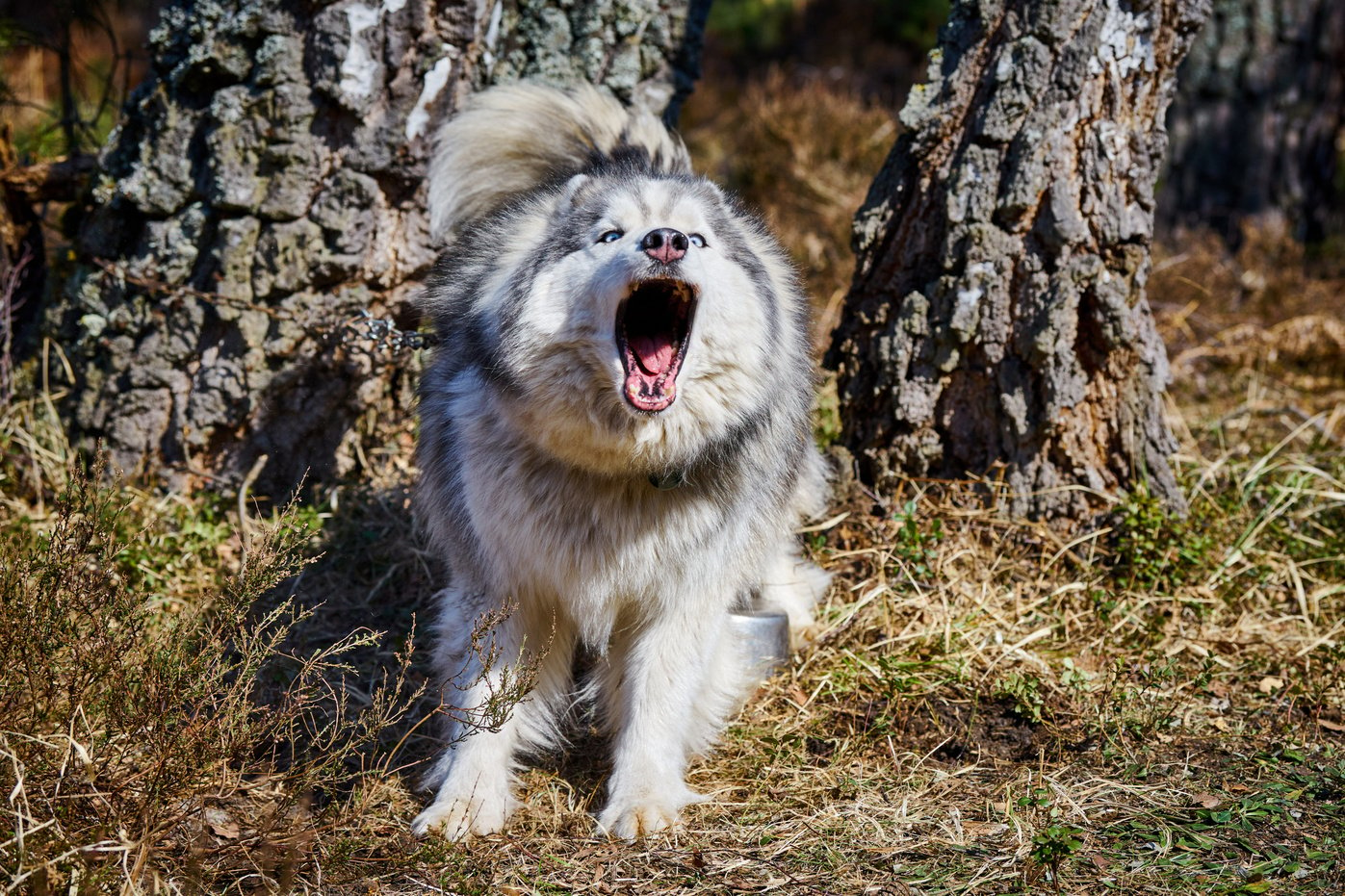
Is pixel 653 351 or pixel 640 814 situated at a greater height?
pixel 653 351

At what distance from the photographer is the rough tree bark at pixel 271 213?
13.3ft

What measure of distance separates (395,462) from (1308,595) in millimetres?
3617

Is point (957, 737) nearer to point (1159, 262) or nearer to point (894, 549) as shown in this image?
point (894, 549)

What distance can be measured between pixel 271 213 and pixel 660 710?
7.86 feet

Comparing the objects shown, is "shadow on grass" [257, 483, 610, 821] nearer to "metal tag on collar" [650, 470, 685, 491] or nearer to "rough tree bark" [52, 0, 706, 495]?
"rough tree bark" [52, 0, 706, 495]

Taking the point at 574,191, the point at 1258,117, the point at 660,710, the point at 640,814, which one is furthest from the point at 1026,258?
the point at 1258,117

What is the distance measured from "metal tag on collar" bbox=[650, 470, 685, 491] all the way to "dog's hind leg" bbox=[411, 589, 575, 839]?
1.77 feet

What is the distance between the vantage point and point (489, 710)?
273 cm

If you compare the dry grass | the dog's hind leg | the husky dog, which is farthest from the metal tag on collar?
the dry grass

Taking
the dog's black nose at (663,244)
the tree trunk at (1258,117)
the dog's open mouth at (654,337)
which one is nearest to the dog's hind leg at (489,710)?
the dog's open mouth at (654,337)

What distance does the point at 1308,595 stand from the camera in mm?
3977

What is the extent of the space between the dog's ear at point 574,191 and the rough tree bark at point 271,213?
1186mm

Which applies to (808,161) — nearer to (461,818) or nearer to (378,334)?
(378,334)

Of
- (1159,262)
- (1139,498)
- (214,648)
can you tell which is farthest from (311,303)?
(1159,262)
